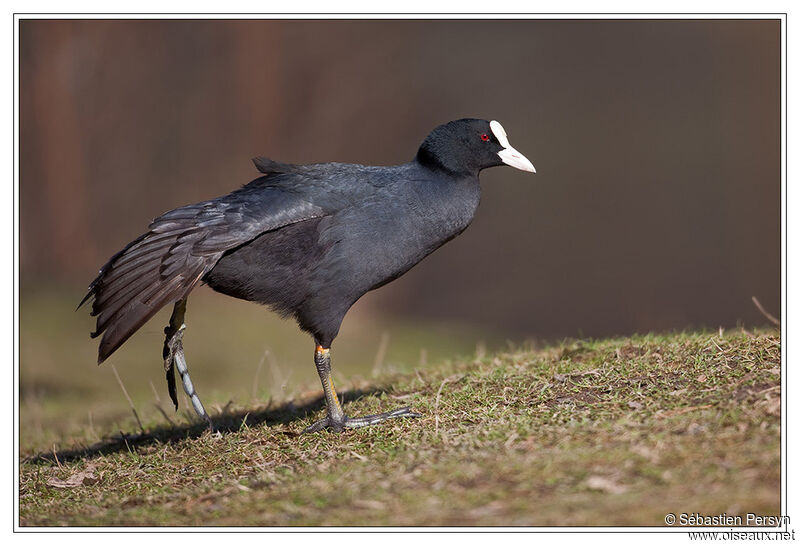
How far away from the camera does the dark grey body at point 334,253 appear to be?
5.50 metres

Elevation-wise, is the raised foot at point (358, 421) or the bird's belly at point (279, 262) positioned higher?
the bird's belly at point (279, 262)

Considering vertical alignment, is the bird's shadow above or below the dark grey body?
below

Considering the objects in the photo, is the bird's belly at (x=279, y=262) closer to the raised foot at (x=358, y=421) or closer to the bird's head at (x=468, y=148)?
the raised foot at (x=358, y=421)

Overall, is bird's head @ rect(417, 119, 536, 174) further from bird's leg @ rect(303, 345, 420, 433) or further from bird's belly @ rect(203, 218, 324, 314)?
bird's leg @ rect(303, 345, 420, 433)

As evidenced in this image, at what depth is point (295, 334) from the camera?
13.0m

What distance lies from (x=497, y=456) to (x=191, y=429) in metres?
3.05

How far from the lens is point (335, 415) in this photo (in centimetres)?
551

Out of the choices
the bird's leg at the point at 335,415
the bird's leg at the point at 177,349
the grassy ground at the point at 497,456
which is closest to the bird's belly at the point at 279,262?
the bird's leg at the point at 335,415

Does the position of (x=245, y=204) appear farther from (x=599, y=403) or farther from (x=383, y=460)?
(x=599, y=403)

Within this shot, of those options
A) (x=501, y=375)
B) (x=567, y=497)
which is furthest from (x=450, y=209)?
(x=567, y=497)

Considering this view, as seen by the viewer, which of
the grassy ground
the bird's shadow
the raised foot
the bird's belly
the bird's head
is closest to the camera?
the grassy ground

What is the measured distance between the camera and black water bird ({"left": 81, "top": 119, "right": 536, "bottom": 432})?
210 inches

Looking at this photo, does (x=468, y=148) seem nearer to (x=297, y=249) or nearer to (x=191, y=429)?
(x=297, y=249)

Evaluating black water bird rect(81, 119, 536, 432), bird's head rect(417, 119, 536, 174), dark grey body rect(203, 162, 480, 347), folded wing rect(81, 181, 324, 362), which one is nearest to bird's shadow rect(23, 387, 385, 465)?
black water bird rect(81, 119, 536, 432)
